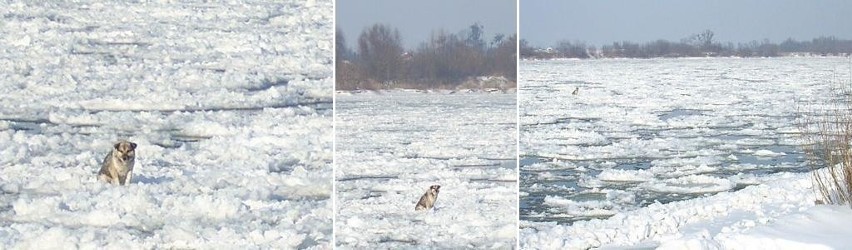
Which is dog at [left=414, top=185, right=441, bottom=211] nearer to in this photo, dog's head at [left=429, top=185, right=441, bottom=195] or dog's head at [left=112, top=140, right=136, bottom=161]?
dog's head at [left=429, top=185, right=441, bottom=195]

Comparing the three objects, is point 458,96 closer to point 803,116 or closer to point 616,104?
point 616,104

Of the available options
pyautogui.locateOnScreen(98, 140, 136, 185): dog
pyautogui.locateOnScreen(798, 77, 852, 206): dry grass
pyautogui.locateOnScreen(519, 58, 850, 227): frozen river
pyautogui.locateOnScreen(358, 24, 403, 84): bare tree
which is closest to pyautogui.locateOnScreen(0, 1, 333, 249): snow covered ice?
pyautogui.locateOnScreen(98, 140, 136, 185): dog

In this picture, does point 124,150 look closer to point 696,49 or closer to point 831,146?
point 696,49

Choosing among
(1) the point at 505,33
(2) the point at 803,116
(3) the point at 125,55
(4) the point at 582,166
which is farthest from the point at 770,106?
(3) the point at 125,55

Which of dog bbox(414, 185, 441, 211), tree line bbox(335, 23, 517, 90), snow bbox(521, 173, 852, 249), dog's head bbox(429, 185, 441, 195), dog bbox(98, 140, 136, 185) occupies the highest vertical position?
tree line bbox(335, 23, 517, 90)

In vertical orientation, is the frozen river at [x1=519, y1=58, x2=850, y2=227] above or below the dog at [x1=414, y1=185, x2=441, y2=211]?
above

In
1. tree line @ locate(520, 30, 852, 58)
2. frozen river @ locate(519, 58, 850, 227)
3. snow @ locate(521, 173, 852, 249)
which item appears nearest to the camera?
snow @ locate(521, 173, 852, 249)
